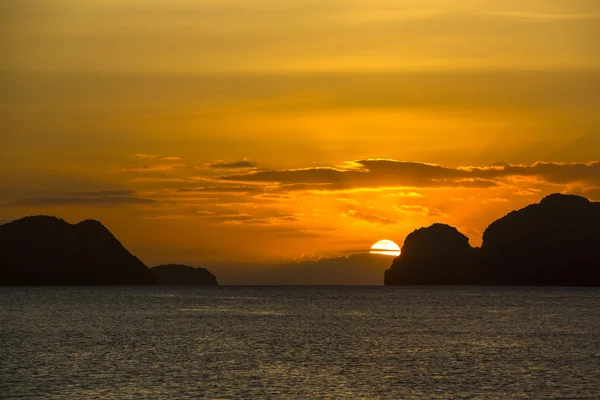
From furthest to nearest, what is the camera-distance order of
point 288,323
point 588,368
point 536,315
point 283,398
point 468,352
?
point 536,315 < point 288,323 < point 468,352 < point 588,368 < point 283,398

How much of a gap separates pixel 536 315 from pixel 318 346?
96.0 metres

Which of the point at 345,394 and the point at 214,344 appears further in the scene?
the point at 214,344

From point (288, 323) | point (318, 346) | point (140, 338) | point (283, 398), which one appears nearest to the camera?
point (283, 398)

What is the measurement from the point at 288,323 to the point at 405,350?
57.6 metres

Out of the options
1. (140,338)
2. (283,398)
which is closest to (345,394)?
(283,398)

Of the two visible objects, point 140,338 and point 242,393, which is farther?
point 140,338

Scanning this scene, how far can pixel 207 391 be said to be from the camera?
69.9 metres

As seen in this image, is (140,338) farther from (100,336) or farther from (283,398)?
(283,398)

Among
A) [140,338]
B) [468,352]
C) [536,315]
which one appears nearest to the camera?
[468,352]

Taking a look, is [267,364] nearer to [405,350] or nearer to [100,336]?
[405,350]

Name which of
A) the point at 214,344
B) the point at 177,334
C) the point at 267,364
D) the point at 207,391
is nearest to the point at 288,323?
the point at 177,334

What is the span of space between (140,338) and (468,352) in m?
45.5

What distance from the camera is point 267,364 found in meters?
87.8

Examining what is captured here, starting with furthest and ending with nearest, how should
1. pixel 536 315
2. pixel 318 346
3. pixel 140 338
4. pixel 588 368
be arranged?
1. pixel 536 315
2. pixel 140 338
3. pixel 318 346
4. pixel 588 368
